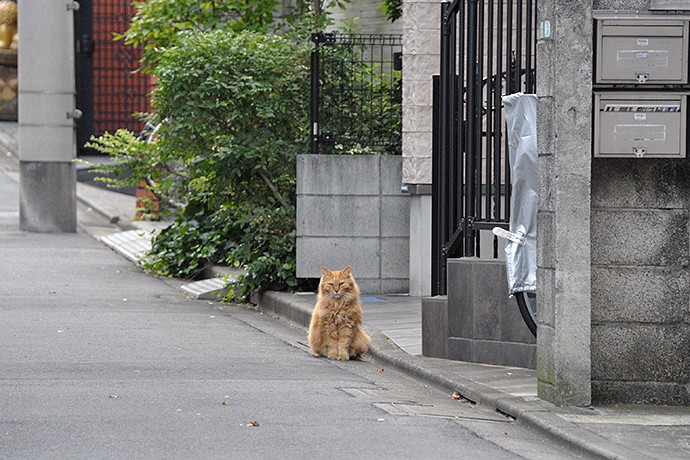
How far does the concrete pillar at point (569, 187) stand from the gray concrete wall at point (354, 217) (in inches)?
268

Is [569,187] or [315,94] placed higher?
[315,94]

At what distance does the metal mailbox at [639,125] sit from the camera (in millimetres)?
8641

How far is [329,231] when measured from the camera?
15406 mm

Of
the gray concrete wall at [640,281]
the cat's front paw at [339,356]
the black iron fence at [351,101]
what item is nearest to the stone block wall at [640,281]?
the gray concrete wall at [640,281]

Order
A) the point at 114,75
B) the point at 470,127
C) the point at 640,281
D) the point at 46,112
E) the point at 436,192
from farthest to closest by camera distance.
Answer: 1. the point at 114,75
2. the point at 46,112
3. the point at 436,192
4. the point at 470,127
5. the point at 640,281

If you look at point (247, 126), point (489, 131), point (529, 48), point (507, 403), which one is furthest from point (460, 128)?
point (247, 126)

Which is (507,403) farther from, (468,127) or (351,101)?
(351,101)

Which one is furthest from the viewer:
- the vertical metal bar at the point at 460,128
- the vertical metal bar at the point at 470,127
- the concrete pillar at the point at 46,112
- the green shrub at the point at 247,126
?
the concrete pillar at the point at 46,112

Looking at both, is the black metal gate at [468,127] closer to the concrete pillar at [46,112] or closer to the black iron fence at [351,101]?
the black iron fence at [351,101]

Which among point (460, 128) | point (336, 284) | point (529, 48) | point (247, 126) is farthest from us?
point (247, 126)

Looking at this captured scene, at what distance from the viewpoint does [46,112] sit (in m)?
25.0

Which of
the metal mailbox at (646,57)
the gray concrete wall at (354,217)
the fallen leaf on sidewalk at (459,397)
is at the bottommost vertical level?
the fallen leaf on sidewalk at (459,397)

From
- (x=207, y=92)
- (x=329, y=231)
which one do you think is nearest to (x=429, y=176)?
(x=329, y=231)

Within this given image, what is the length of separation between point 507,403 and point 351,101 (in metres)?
7.65
